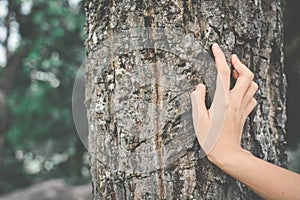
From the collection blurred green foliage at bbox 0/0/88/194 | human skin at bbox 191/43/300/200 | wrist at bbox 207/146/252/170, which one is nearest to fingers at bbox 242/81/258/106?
human skin at bbox 191/43/300/200

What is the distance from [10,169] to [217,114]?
24.1 ft

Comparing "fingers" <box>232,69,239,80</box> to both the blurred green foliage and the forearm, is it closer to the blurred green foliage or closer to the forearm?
the forearm

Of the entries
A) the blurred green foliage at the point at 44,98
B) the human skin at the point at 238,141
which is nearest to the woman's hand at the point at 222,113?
the human skin at the point at 238,141

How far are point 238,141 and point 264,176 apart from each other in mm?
95

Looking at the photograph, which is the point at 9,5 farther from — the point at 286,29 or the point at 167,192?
the point at 167,192

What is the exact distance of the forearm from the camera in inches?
42.8

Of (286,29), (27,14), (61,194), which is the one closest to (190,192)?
(286,29)

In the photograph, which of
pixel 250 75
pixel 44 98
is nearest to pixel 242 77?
pixel 250 75

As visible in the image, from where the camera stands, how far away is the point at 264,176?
109 centimetres

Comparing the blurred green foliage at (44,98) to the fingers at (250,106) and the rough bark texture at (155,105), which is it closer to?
the rough bark texture at (155,105)

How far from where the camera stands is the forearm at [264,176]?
1088 millimetres

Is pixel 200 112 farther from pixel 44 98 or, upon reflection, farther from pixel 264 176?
pixel 44 98

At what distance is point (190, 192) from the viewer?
45.2 inches

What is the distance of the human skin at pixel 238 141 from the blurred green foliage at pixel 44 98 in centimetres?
493
